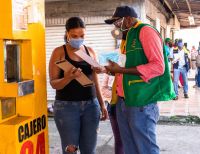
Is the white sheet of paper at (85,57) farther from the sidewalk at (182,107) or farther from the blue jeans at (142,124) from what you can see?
the sidewalk at (182,107)

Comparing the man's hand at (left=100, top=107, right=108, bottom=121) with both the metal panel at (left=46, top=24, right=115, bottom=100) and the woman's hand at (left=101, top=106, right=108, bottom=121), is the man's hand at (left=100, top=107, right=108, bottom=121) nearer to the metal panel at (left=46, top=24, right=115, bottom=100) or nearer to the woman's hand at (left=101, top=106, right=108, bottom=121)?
the woman's hand at (left=101, top=106, right=108, bottom=121)

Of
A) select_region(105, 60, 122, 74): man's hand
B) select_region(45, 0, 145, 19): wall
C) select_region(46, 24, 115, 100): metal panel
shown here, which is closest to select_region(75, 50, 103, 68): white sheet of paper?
select_region(105, 60, 122, 74): man's hand

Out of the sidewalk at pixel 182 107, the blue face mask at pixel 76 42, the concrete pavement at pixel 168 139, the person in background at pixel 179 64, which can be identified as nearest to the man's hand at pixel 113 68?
the blue face mask at pixel 76 42

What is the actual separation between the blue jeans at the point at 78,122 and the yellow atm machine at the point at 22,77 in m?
0.42

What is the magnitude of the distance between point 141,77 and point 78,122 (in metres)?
0.72

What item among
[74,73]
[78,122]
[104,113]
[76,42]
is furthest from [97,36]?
[74,73]

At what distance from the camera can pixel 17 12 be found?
2.21 meters

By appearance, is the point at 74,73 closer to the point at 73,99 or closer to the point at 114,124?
the point at 73,99

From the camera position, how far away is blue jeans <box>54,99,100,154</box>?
3.09m

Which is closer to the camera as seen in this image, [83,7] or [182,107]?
[182,107]

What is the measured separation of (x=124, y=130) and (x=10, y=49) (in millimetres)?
1293

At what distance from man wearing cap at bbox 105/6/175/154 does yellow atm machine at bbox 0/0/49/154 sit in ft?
2.27

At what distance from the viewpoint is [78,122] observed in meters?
3.13

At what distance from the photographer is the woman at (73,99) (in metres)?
3.08
